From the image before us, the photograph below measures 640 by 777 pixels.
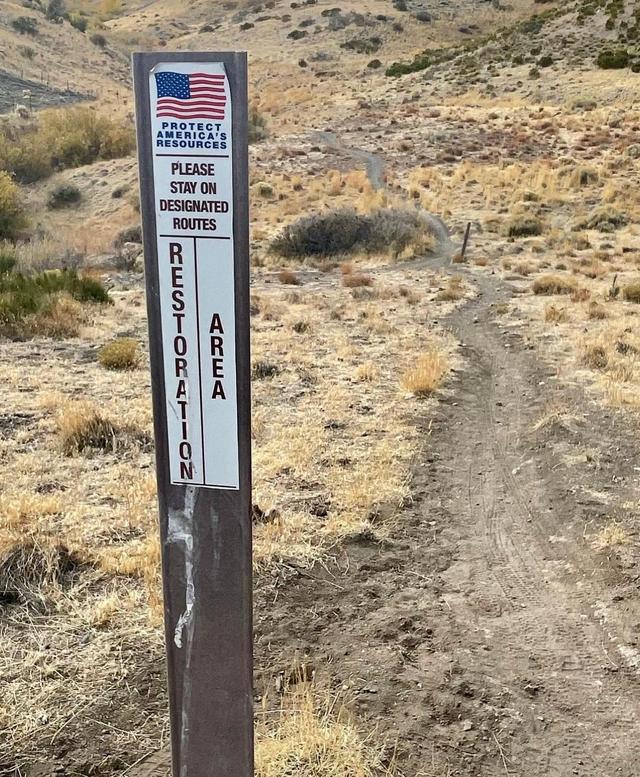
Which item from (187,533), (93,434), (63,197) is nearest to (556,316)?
(93,434)

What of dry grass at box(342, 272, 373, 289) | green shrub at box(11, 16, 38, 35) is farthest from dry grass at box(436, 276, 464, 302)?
green shrub at box(11, 16, 38, 35)

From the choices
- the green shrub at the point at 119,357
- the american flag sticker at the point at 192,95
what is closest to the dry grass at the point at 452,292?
the green shrub at the point at 119,357

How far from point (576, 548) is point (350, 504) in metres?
1.73

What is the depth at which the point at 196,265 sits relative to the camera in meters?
1.81

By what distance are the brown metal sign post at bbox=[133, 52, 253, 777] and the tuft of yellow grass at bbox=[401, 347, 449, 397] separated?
6311 mm

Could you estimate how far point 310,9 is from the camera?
241 ft

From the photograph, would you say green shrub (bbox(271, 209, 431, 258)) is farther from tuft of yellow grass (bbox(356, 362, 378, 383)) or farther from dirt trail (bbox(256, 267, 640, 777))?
dirt trail (bbox(256, 267, 640, 777))

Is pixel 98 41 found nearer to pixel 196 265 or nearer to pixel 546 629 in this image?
pixel 546 629

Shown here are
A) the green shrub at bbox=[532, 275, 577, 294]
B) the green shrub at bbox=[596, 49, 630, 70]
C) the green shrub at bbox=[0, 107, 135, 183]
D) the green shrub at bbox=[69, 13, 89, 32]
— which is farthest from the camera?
the green shrub at bbox=[69, 13, 89, 32]

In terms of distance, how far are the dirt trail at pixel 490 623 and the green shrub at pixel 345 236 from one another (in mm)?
13069

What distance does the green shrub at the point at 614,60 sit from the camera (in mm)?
37750

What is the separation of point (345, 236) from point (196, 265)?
59.5ft

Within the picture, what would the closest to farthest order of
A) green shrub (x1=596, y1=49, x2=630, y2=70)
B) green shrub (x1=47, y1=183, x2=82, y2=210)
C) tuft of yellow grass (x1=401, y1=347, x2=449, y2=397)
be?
tuft of yellow grass (x1=401, y1=347, x2=449, y2=397) < green shrub (x1=47, y1=183, x2=82, y2=210) < green shrub (x1=596, y1=49, x2=630, y2=70)

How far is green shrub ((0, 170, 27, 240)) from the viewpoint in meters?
23.8
